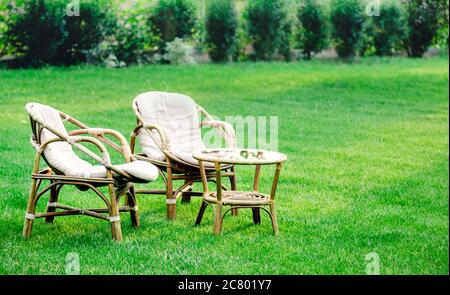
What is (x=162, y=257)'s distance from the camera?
5.55m

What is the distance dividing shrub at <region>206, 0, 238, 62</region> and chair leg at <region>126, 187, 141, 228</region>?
33.0 feet

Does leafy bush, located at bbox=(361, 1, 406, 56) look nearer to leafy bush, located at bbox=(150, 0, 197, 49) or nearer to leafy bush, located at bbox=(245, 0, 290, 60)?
leafy bush, located at bbox=(245, 0, 290, 60)

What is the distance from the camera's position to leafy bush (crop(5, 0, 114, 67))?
13922mm

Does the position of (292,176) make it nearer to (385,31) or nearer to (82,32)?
(82,32)

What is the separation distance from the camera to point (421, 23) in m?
17.1

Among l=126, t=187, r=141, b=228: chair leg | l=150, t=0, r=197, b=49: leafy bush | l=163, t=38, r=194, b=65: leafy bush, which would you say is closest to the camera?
l=126, t=187, r=141, b=228: chair leg

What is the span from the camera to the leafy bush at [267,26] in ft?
53.4

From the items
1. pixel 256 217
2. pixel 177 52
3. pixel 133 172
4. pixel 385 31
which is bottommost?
pixel 256 217

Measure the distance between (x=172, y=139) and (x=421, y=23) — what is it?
11174 millimetres

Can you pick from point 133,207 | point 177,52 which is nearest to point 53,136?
point 133,207

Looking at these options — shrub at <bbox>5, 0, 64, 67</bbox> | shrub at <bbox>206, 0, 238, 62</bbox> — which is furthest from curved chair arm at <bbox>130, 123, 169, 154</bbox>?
shrub at <bbox>206, 0, 238, 62</bbox>

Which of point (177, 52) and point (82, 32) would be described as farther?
point (177, 52)

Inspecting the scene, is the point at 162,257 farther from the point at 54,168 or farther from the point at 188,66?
the point at 188,66

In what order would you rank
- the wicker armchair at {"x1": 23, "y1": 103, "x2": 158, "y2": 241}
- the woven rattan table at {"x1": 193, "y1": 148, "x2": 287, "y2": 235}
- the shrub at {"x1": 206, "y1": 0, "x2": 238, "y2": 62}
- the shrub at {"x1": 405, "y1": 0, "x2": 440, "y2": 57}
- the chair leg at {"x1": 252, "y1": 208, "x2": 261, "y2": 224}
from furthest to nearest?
the shrub at {"x1": 405, "y1": 0, "x2": 440, "y2": 57} → the shrub at {"x1": 206, "y1": 0, "x2": 238, "y2": 62} → the chair leg at {"x1": 252, "y1": 208, "x2": 261, "y2": 224} → the woven rattan table at {"x1": 193, "y1": 148, "x2": 287, "y2": 235} → the wicker armchair at {"x1": 23, "y1": 103, "x2": 158, "y2": 241}
